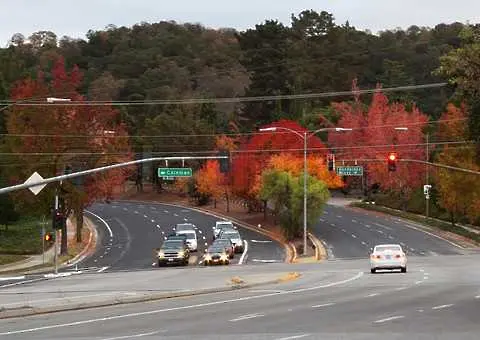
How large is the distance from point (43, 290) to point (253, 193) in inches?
2384

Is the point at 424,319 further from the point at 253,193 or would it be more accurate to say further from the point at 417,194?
the point at 417,194

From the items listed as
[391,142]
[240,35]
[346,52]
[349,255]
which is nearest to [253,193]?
[391,142]

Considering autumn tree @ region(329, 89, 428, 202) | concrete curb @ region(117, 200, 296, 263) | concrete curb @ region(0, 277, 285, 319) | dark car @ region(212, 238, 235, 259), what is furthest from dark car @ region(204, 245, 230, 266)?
autumn tree @ region(329, 89, 428, 202)

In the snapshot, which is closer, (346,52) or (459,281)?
(459,281)

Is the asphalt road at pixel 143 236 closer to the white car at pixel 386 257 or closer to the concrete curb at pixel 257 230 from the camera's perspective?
the concrete curb at pixel 257 230

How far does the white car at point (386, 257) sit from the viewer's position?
144ft

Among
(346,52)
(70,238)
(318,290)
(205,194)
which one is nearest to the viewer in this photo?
(318,290)

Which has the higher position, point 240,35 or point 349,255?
point 240,35

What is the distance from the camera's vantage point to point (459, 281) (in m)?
37.0

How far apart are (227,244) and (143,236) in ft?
80.9

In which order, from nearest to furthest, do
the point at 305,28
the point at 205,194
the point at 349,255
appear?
the point at 349,255, the point at 205,194, the point at 305,28

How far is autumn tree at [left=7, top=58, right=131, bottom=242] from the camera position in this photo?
69.3 m

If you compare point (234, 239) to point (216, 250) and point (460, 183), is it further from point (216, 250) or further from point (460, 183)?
point (460, 183)

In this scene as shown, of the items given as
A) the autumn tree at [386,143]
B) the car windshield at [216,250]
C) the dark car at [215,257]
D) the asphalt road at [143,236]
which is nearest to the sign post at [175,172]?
the dark car at [215,257]
